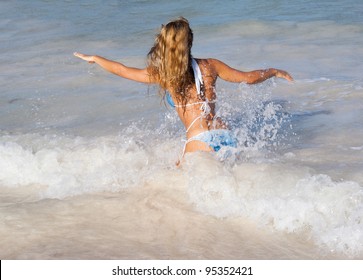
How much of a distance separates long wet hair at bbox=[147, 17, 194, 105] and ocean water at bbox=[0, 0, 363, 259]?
1.92ft

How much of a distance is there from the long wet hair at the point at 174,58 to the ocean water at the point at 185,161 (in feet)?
1.92

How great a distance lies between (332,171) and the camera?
5898 mm

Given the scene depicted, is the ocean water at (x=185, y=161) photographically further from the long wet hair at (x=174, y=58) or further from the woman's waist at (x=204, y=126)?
the long wet hair at (x=174, y=58)

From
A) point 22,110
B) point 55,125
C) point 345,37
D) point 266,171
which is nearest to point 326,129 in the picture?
point 266,171

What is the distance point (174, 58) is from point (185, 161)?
873mm

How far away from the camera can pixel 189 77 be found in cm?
541

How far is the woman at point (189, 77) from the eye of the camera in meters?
5.18

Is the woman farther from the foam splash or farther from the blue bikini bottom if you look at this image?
the foam splash

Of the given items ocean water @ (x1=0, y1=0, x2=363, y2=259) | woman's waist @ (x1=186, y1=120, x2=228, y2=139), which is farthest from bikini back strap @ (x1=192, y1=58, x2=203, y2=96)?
ocean water @ (x1=0, y1=0, x2=363, y2=259)

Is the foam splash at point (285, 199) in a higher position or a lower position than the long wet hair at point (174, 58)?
lower

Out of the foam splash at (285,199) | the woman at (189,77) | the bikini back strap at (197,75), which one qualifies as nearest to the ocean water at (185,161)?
the foam splash at (285,199)

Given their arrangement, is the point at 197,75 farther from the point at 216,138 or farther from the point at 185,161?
the point at 185,161

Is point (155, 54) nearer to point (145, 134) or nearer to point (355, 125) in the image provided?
point (145, 134)

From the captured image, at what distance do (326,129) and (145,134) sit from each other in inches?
68.7
